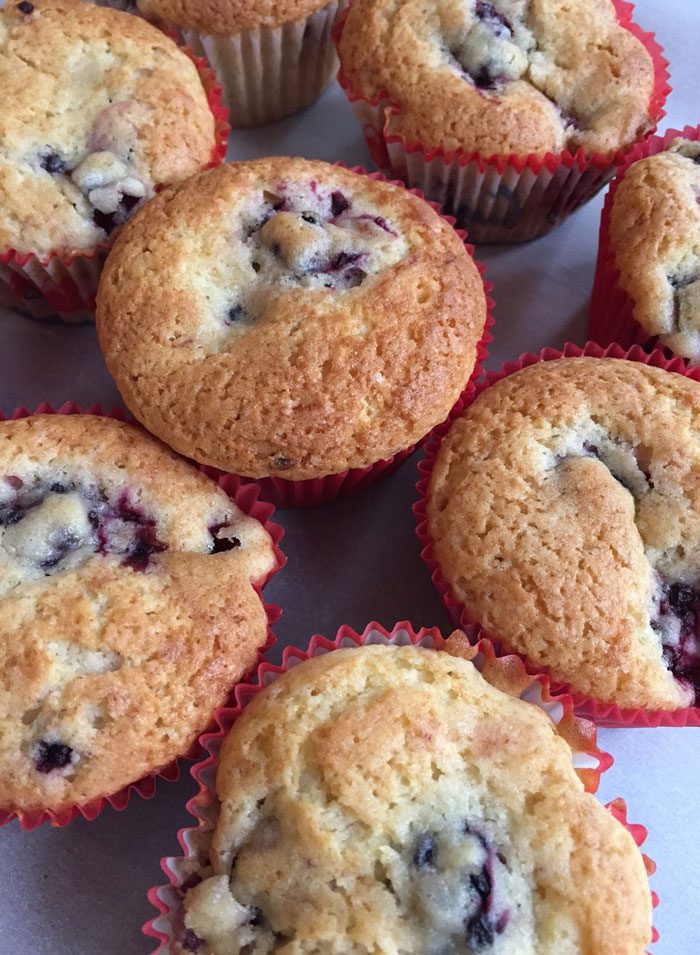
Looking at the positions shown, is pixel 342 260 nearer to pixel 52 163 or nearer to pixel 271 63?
pixel 52 163

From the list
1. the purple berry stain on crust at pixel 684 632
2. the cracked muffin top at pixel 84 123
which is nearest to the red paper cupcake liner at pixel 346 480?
the cracked muffin top at pixel 84 123

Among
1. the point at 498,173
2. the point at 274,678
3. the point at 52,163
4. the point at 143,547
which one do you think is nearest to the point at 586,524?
the point at 274,678

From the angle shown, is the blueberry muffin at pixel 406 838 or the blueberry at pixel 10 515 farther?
the blueberry at pixel 10 515

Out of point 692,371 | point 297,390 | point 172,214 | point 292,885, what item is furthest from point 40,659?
point 692,371

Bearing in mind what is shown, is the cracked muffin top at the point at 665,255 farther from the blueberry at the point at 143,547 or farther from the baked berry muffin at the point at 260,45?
the blueberry at the point at 143,547

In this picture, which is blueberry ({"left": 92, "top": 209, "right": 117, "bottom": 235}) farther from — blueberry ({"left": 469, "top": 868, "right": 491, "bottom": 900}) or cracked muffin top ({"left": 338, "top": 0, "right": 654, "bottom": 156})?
blueberry ({"left": 469, "top": 868, "right": 491, "bottom": 900})

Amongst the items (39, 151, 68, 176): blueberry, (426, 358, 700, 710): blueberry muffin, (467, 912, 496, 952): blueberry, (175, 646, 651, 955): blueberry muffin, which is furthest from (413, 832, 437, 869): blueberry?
(39, 151, 68, 176): blueberry

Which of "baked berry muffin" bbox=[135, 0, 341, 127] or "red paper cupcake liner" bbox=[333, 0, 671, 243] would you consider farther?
"baked berry muffin" bbox=[135, 0, 341, 127]
